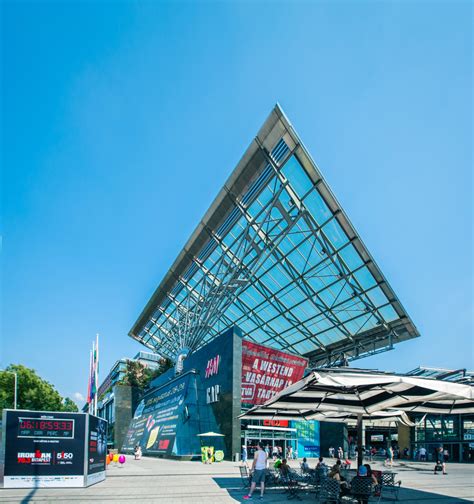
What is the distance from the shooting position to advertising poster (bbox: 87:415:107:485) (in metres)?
14.9

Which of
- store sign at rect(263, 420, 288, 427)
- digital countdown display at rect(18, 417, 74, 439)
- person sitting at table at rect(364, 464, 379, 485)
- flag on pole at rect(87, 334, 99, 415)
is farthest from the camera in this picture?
store sign at rect(263, 420, 288, 427)

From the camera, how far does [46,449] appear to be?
1407 cm

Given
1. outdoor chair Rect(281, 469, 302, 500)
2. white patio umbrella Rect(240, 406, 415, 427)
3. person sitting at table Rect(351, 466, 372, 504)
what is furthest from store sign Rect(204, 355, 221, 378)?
person sitting at table Rect(351, 466, 372, 504)

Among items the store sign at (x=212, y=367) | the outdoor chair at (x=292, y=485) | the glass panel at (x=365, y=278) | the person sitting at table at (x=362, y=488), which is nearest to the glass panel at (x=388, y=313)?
the glass panel at (x=365, y=278)

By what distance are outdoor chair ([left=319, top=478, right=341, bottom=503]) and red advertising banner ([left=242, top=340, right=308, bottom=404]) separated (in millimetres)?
20966

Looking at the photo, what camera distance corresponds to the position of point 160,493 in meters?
13.3

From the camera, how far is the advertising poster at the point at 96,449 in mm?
14874

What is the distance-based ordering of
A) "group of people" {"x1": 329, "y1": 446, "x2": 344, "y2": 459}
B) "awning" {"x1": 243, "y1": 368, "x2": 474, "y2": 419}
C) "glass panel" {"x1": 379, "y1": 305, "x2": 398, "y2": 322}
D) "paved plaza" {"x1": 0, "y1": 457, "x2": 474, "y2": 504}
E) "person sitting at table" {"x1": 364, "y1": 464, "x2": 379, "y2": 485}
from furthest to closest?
"group of people" {"x1": 329, "y1": 446, "x2": 344, "y2": 459} < "glass panel" {"x1": 379, "y1": 305, "x2": 398, "y2": 322} < "paved plaza" {"x1": 0, "y1": 457, "x2": 474, "y2": 504} < "person sitting at table" {"x1": 364, "y1": 464, "x2": 379, "y2": 485} < "awning" {"x1": 243, "y1": 368, "x2": 474, "y2": 419}

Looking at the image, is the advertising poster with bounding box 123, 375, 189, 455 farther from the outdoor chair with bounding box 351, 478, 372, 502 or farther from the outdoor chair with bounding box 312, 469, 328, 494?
the outdoor chair with bounding box 351, 478, 372, 502

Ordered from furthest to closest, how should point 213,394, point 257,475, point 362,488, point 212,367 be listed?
point 212,367 < point 213,394 < point 257,475 < point 362,488

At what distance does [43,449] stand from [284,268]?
24.9m

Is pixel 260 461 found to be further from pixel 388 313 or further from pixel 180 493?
pixel 388 313

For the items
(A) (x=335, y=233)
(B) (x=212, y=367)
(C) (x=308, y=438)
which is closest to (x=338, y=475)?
(A) (x=335, y=233)

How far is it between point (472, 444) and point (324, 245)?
64.5 feet
